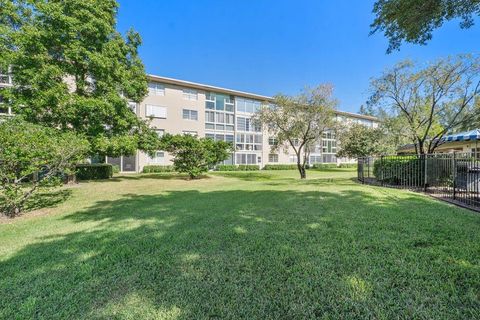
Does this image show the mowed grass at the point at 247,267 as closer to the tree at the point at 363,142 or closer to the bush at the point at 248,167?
the tree at the point at 363,142

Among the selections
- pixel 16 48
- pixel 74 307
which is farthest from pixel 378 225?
pixel 16 48

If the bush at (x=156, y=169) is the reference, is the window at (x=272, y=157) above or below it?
above

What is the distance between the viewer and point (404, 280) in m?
2.62

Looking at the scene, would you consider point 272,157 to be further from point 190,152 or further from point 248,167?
point 190,152

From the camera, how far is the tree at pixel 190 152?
55.8 ft

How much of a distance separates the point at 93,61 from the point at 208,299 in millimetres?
14687

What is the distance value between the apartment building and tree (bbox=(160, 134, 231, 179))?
20.7 feet

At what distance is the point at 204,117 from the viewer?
99.6 ft

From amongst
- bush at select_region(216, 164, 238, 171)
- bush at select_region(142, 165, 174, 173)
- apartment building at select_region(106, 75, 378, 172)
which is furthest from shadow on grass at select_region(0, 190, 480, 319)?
bush at select_region(216, 164, 238, 171)

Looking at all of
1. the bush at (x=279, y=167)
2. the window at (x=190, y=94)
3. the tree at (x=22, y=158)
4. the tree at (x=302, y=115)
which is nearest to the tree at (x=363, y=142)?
the bush at (x=279, y=167)

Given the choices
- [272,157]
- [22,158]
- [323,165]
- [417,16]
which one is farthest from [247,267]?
→ [323,165]

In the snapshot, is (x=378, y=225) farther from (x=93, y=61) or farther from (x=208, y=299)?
(x=93, y=61)

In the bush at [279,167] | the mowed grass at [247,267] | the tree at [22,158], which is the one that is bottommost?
the mowed grass at [247,267]

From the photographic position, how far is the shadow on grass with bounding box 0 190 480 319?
7.30 ft
